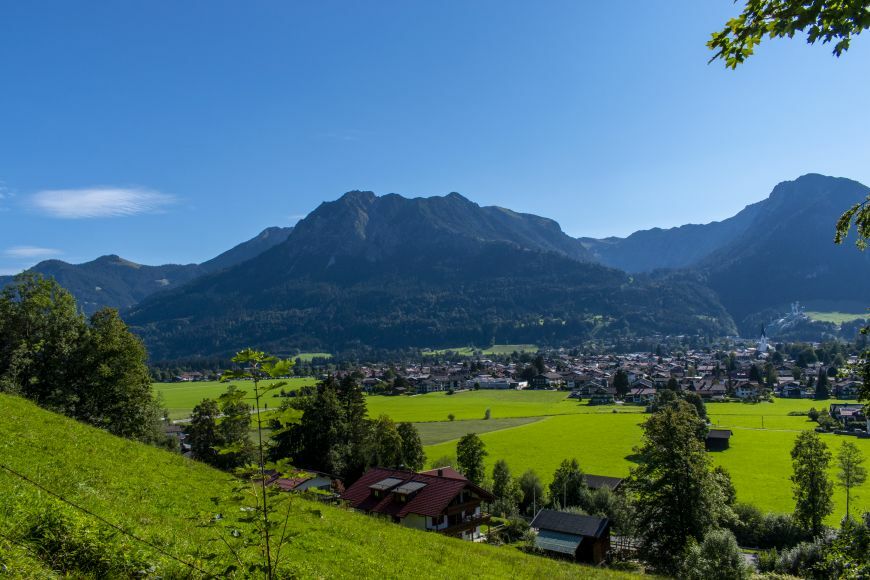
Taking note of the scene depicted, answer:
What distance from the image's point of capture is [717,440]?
73.4m

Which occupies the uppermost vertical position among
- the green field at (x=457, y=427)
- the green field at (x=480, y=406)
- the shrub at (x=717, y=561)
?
the shrub at (x=717, y=561)

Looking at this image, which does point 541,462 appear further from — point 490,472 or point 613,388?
point 613,388

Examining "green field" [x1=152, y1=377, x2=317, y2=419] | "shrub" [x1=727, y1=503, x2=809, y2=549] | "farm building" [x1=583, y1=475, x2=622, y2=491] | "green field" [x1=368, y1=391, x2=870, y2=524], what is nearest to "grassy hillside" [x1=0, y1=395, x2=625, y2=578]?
"shrub" [x1=727, y1=503, x2=809, y2=549]

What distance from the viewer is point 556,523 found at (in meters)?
39.7

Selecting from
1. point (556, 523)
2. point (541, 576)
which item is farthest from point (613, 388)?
point (541, 576)

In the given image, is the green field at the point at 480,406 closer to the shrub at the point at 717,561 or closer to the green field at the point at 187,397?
the green field at the point at 187,397

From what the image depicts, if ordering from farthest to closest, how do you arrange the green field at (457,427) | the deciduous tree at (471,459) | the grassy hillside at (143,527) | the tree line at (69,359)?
the green field at (457,427), the deciduous tree at (471,459), the tree line at (69,359), the grassy hillside at (143,527)

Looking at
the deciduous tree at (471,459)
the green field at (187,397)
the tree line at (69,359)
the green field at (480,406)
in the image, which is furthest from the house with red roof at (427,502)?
the green field at (187,397)

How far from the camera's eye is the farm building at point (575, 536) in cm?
3762

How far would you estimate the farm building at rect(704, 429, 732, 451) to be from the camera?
2849 inches

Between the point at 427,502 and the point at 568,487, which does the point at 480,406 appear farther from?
the point at 427,502

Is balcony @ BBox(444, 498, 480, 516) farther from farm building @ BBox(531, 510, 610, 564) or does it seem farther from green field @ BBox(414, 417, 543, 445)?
green field @ BBox(414, 417, 543, 445)

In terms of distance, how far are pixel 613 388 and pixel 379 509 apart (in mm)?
121683

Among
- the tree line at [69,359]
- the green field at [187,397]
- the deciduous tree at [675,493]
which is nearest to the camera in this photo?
the deciduous tree at [675,493]
